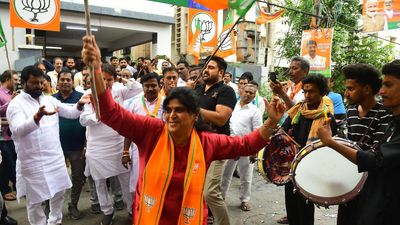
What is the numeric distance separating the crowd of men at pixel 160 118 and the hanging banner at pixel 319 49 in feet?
9.97

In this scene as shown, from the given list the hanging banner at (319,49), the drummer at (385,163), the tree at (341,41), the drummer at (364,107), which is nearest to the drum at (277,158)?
the drummer at (364,107)

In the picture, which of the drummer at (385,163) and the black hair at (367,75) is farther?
the black hair at (367,75)

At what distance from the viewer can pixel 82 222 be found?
4.48 metres

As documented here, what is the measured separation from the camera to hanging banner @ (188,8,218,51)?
770 cm

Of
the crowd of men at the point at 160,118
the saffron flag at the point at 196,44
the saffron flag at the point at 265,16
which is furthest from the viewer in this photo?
the saffron flag at the point at 265,16

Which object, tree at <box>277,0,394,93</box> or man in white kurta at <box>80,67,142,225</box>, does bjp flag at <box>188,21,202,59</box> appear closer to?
man in white kurta at <box>80,67,142,225</box>

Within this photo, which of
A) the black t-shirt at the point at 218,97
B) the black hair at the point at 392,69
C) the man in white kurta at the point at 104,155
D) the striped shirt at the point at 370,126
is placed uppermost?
the black hair at the point at 392,69

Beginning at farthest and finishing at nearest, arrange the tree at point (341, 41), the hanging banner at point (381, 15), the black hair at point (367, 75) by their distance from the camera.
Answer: the tree at point (341, 41)
the hanging banner at point (381, 15)
the black hair at point (367, 75)

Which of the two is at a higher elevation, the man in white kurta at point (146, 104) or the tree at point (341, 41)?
the tree at point (341, 41)

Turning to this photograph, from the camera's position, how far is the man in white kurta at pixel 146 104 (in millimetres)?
4113

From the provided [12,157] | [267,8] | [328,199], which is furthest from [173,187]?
[267,8]

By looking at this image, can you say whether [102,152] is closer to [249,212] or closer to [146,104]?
[146,104]

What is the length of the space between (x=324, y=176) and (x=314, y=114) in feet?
2.78

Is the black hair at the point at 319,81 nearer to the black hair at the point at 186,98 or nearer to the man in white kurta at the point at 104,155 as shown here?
the black hair at the point at 186,98
